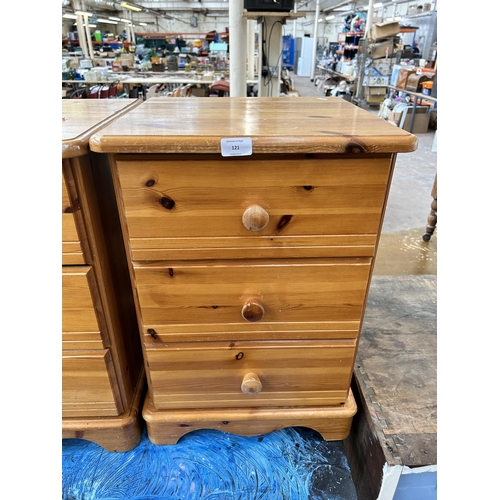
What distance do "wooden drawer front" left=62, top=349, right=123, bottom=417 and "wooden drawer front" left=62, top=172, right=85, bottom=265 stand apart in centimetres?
25

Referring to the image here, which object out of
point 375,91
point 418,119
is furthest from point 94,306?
point 375,91

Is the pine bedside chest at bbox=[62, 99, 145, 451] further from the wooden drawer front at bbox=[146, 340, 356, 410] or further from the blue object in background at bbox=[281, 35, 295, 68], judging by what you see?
the blue object in background at bbox=[281, 35, 295, 68]

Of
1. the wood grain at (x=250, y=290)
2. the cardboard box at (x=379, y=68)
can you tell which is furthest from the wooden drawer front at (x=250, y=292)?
the cardboard box at (x=379, y=68)

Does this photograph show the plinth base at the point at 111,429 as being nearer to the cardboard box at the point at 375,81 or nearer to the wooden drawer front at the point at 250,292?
the wooden drawer front at the point at 250,292

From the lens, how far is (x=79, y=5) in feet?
34.9

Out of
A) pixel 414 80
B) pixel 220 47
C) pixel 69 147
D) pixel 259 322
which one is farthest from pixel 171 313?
pixel 220 47

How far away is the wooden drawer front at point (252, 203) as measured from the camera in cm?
67

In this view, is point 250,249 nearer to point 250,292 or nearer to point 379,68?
point 250,292

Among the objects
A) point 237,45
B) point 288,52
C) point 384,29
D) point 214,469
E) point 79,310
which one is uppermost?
point 288,52

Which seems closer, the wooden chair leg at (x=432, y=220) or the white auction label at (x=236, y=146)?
the white auction label at (x=236, y=146)

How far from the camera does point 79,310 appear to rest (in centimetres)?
80

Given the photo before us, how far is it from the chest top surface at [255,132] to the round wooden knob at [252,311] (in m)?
0.33

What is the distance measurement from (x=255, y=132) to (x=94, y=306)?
51cm

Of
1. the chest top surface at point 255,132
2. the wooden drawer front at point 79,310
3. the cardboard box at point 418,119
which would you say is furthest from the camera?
the cardboard box at point 418,119
